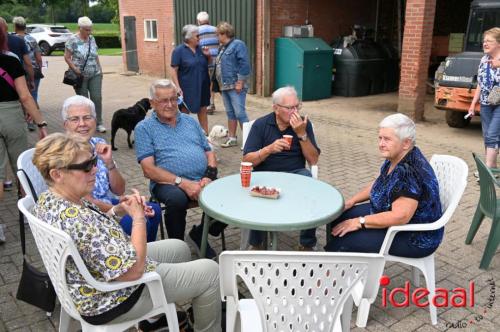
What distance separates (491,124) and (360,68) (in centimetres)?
561

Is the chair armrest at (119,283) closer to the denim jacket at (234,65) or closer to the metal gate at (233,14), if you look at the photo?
the denim jacket at (234,65)

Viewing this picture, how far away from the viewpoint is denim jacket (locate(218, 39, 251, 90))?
6289 millimetres

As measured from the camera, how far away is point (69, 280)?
1867 mm

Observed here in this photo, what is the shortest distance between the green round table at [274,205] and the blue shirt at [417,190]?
0.28 meters

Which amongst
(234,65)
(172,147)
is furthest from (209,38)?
(172,147)

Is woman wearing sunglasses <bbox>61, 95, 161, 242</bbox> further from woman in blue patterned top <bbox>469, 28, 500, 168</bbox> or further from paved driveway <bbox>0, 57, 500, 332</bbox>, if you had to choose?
woman in blue patterned top <bbox>469, 28, 500, 168</bbox>

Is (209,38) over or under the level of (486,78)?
over

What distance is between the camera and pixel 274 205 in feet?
8.52

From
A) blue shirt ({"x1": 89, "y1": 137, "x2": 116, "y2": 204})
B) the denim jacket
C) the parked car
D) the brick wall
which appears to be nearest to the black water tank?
the brick wall

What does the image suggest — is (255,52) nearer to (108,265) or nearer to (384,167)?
(384,167)

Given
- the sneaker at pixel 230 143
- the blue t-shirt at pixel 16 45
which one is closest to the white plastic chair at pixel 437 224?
the sneaker at pixel 230 143

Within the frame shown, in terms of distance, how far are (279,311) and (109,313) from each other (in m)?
0.75

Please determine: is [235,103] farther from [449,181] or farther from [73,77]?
[449,181]

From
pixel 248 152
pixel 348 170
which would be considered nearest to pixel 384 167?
pixel 248 152
